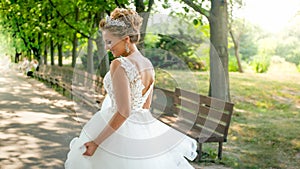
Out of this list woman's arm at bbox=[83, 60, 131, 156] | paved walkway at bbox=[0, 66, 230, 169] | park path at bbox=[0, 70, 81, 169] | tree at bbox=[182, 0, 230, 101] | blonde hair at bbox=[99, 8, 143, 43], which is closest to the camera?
woman's arm at bbox=[83, 60, 131, 156]

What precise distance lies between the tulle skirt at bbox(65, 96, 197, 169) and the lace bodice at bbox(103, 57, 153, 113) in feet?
0.41

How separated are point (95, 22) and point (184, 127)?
13.4 metres

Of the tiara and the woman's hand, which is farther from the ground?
the tiara

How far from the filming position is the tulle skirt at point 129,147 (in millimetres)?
3660

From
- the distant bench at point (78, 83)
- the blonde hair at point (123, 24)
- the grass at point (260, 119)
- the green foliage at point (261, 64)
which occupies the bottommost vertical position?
the grass at point (260, 119)

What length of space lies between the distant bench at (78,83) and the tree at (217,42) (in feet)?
8.03

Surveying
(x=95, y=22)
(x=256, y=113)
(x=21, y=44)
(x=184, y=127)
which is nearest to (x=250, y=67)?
(x=95, y=22)

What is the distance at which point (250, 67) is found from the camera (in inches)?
1154

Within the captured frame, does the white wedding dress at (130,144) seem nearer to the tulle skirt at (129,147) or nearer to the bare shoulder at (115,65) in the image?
the tulle skirt at (129,147)

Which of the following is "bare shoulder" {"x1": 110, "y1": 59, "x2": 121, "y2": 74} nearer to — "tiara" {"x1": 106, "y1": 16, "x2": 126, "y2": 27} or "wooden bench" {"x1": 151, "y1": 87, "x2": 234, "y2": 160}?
"tiara" {"x1": 106, "y1": 16, "x2": 126, "y2": 27}

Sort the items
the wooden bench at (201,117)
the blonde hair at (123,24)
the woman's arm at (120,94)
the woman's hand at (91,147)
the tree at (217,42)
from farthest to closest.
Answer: the tree at (217,42)
the wooden bench at (201,117)
the woman's hand at (91,147)
the blonde hair at (123,24)
the woman's arm at (120,94)

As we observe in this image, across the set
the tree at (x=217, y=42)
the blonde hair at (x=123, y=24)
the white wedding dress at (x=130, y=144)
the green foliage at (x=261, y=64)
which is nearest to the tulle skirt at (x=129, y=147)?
the white wedding dress at (x=130, y=144)

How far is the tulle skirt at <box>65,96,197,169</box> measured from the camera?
3660mm

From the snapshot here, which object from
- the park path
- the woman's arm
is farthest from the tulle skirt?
the park path
